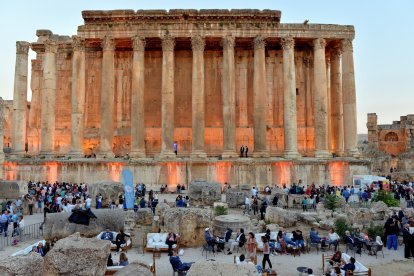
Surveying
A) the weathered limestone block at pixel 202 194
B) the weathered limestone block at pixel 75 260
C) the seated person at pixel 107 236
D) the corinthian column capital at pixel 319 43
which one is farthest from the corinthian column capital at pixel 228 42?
the weathered limestone block at pixel 75 260

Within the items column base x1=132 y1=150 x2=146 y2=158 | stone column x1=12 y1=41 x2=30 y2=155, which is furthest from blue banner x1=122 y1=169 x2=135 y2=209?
stone column x1=12 y1=41 x2=30 y2=155

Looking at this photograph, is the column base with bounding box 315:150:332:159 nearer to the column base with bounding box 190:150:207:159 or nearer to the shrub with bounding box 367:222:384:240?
the column base with bounding box 190:150:207:159

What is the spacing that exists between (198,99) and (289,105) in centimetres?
743

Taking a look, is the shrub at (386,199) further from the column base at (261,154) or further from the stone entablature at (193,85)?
the column base at (261,154)

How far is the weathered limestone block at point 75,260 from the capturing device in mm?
7938

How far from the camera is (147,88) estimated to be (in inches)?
1296

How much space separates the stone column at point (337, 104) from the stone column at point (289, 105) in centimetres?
529

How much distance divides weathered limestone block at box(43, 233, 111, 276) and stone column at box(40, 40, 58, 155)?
76.8 feet

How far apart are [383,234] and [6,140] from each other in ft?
157

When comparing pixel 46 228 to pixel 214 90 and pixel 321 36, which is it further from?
pixel 321 36

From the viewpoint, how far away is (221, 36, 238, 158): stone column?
28.5 m

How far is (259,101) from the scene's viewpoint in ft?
96.1

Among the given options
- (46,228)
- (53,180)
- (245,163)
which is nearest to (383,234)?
(46,228)

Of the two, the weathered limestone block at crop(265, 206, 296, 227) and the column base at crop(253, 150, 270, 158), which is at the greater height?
the column base at crop(253, 150, 270, 158)
